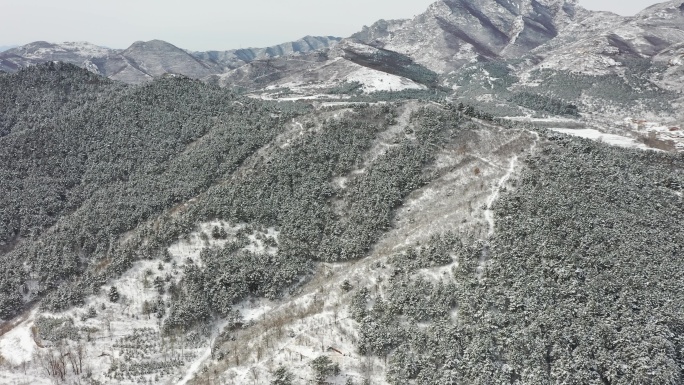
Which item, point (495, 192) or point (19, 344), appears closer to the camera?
point (19, 344)

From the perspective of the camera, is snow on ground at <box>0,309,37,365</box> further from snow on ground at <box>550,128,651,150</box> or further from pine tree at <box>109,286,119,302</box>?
snow on ground at <box>550,128,651,150</box>

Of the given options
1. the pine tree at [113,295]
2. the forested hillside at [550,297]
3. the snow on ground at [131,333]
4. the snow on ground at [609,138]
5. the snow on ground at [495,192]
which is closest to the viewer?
the forested hillside at [550,297]

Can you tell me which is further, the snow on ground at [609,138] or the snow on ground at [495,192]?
the snow on ground at [609,138]

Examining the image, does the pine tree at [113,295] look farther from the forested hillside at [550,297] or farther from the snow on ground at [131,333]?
the forested hillside at [550,297]

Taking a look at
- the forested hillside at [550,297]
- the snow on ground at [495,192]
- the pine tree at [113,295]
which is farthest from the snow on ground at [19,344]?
the snow on ground at [495,192]

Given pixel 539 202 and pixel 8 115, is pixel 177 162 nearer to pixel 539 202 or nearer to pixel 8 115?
pixel 8 115

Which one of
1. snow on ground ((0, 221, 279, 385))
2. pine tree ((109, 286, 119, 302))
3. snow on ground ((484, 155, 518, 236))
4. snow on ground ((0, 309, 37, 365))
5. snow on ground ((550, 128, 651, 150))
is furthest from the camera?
snow on ground ((550, 128, 651, 150))

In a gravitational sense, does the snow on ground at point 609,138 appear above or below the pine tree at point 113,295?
above

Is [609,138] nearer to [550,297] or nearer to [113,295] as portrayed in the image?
[550,297]

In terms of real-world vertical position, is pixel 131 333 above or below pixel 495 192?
below

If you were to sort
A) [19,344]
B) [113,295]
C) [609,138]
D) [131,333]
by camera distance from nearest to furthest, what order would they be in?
[19,344]
[131,333]
[113,295]
[609,138]

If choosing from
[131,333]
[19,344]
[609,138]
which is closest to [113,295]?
[131,333]

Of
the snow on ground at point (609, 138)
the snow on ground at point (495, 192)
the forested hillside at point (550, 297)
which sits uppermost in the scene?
the snow on ground at point (609, 138)

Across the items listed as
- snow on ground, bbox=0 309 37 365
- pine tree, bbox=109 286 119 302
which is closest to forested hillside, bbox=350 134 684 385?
pine tree, bbox=109 286 119 302
